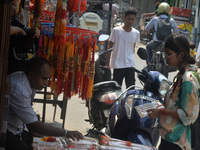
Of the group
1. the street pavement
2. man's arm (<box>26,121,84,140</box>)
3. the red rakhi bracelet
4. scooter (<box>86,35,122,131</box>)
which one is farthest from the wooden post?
the street pavement

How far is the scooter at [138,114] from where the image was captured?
366cm

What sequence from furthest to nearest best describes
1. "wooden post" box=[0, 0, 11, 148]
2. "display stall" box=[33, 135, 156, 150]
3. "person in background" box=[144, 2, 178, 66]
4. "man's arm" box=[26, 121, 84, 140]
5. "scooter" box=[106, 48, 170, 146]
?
"person in background" box=[144, 2, 178, 66] < "scooter" box=[106, 48, 170, 146] < "man's arm" box=[26, 121, 84, 140] < "display stall" box=[33, 135, 156, 150] < "wooden post" box=[0, 0, 11, 148]

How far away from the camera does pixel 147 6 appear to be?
95.1 ft

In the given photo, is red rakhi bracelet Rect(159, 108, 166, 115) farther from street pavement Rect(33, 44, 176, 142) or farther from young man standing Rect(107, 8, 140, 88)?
young man standing Rect(107, 8, 140, 88)

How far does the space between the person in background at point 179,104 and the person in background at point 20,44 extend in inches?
46.3

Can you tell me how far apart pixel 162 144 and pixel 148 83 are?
91cm

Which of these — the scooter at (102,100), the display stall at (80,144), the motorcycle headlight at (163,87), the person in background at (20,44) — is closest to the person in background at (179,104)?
the display stall at (80,144)

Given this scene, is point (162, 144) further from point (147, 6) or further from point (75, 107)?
point (147, 6)

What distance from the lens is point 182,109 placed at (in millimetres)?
2936

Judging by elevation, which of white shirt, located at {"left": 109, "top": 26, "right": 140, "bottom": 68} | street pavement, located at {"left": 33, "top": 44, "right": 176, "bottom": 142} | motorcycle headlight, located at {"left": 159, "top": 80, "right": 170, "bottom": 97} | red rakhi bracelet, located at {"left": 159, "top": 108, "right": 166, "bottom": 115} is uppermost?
white shirt, located at {"left": 109, "top": 26, "right": 140, "bottom": 68}

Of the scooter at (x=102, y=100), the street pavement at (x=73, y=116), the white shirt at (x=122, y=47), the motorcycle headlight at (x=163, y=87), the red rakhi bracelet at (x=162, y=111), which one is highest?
the white shirt at (x=122, y=47)

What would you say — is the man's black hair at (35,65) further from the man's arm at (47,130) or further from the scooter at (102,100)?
the scooter at (102,100)

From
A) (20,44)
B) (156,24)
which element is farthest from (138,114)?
(156,24)

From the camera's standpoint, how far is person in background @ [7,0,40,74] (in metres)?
3.25
